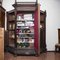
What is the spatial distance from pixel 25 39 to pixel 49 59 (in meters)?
1.83

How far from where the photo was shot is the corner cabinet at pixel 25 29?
23.3 feet

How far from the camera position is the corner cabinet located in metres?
7.09

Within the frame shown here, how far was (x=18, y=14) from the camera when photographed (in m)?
7.49

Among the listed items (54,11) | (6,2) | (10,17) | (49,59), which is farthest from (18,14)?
(49,59)

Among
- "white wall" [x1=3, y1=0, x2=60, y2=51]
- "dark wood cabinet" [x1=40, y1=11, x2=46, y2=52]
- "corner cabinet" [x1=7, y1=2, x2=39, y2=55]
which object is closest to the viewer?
"corner cabinet" [x1=7, y1=2, x2=39, y2=55]

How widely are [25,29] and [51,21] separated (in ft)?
5.32

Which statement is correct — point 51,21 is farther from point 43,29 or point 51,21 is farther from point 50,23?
point 43,29

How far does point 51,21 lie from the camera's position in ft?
27.5

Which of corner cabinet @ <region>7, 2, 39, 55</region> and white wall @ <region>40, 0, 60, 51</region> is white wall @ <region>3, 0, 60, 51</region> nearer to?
white wall @ <region>40, 0, 60, 51</region>

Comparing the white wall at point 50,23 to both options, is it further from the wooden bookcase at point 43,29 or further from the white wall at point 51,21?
the wooden bookcase at point 43,29

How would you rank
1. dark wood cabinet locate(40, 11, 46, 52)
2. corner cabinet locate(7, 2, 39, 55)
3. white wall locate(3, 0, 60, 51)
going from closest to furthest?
corner cabinet locate(7, 2, 39, 55) → dark wood cabinet locate(40, 11, 46, 52) → white wall locate(3, 0, 60, 51)

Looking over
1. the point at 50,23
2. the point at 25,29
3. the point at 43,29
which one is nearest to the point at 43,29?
the point at 43,29

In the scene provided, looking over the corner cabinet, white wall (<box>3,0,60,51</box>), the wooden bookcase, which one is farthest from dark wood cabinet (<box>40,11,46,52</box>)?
the corner cabinet

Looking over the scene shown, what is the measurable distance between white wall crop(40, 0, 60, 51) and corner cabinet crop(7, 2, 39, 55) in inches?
48.1
